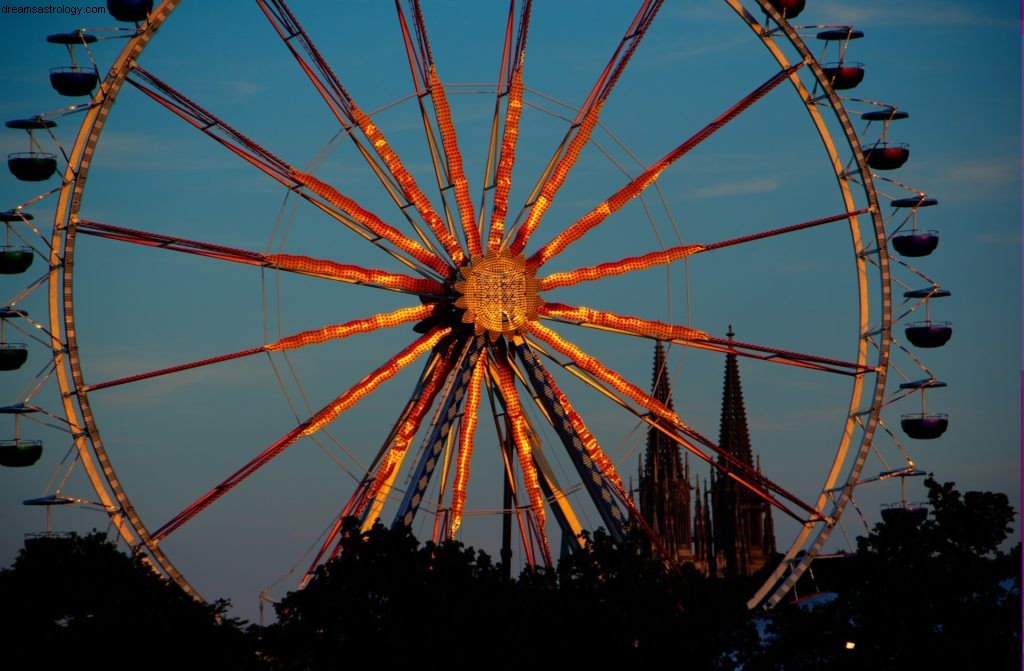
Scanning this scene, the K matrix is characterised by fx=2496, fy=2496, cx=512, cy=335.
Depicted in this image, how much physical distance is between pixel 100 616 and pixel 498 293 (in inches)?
513

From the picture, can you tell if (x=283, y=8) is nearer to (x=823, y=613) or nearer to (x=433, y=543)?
(x=433, y=543)

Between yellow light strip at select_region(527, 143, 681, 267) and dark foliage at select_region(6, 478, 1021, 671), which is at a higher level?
yellow light strip at select_region(527, 143, 681, 267)

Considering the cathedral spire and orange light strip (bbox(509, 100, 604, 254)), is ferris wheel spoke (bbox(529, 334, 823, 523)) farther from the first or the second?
the cathedral spire

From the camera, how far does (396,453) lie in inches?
2346

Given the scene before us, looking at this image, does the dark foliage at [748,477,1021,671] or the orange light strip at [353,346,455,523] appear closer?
the orange light strip at [353,346,455,523]

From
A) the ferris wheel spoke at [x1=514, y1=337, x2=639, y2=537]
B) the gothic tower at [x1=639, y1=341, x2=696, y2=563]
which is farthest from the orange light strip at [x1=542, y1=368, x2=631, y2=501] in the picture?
the gothic tower at [x1=639, y1=341, x2=696, y2=563]

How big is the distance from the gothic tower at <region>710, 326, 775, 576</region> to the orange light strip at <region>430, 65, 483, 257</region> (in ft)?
283

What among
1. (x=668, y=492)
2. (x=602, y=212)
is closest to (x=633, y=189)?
(x=602, y=212)

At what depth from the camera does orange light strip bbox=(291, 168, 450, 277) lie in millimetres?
58938

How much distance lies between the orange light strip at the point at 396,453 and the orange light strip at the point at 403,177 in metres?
3.69

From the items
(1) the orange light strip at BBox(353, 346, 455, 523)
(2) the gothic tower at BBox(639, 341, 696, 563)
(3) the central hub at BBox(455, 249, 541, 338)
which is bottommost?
(1) the orange light strip at BBox(353, 346, 455, 523)

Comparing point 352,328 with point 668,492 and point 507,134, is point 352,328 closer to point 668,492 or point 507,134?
point 507,134

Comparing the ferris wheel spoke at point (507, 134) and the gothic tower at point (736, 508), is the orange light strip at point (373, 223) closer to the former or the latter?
the ferris wheel spoke at point (507, 134)

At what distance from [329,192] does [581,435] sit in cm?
861
